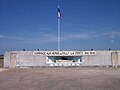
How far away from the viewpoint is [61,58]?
52.6 metres

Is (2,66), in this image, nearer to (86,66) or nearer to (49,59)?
(49,59)

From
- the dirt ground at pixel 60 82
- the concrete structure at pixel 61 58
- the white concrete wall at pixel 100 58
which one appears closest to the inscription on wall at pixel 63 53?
the concrete structure at pixel 61 58

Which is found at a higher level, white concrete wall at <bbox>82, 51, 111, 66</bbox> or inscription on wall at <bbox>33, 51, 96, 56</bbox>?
inscription on wall at <bbox>33, 51, 96, 56</bbox>

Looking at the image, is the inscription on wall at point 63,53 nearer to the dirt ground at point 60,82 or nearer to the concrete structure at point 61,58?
the concrete structure at point 61,58

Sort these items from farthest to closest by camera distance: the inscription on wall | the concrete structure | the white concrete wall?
the white concrete wall
the inscription on wall
the concrete structure

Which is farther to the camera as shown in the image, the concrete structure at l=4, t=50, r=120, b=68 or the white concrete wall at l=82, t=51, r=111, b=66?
the white concrete wall at l=82, t=51, r=111, b=66

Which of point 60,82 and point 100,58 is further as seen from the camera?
point 100,58

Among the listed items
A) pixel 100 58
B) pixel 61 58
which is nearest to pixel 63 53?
pixel 61 58

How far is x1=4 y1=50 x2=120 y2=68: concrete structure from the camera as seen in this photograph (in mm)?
50969

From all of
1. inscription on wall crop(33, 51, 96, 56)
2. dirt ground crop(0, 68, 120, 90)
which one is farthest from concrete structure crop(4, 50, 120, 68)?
dirt ground crop(0, 68, 120, 90)

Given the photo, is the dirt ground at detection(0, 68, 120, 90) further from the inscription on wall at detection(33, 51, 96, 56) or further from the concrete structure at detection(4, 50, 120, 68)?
the inscription on wall at detection(33, 51, 96, 56)

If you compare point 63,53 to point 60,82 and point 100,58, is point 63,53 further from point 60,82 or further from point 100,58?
point 60,82

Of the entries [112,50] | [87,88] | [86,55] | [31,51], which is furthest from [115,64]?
[87,88]

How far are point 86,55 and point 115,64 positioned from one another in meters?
6.14
